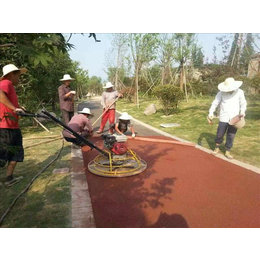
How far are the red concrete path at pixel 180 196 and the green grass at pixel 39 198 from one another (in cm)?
39

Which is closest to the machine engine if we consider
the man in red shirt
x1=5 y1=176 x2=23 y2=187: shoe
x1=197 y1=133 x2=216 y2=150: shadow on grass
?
the man in red shirt

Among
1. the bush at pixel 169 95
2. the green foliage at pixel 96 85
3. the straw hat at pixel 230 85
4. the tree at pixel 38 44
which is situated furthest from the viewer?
the green foliage at pixel 96 85

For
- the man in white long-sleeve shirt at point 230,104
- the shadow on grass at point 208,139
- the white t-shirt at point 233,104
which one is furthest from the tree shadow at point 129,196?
the shadow on grass at point 208,139

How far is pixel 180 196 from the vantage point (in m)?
2.94

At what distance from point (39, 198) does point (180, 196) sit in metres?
1.92

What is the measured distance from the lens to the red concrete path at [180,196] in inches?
Answer: 94.7

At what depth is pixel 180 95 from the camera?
10445mm

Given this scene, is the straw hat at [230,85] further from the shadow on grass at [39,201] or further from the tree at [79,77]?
the tree at [79,77]

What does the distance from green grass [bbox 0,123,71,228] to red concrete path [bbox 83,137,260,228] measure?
39cm

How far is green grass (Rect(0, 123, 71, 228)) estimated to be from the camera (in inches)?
93.4

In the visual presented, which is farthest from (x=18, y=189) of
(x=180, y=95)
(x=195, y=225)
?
(x=180, y=95)

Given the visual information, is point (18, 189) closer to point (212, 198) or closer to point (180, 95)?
point (212, 198)

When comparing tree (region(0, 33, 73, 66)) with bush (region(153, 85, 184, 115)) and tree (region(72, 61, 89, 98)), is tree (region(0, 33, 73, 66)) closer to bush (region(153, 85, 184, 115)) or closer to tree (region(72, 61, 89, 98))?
bush (region(153, 85, 184, 115))

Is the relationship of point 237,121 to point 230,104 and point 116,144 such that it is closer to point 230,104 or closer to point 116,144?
point 230,104
